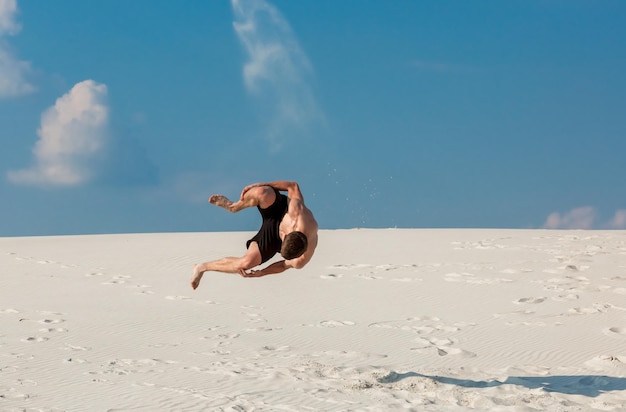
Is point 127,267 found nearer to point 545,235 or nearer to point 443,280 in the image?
point 443,280

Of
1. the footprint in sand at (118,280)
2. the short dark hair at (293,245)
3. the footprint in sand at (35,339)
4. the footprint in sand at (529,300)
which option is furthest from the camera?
the footprint in sand at (118,280)

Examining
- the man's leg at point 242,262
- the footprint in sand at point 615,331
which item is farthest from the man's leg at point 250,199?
the footprint in sand at point 615,331

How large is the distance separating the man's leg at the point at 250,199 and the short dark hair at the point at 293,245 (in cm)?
63

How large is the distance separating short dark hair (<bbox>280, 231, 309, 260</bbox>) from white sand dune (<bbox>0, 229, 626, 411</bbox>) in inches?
73.0

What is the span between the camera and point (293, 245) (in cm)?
769

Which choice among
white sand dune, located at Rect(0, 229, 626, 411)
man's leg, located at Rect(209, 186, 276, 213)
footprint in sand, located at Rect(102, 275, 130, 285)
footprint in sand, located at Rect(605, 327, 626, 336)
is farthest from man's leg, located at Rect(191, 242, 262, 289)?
footprint in sand, located at Rect(102, 275, 130, 285)

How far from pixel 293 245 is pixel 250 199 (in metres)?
0.83

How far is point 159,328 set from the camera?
1245 cm

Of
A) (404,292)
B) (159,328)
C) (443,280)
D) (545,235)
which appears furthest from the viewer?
(545,235)

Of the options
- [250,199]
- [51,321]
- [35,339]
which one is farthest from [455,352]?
[51,321]

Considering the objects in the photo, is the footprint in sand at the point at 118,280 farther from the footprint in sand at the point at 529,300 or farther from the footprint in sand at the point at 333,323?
the footprint in sand at the point at 529,300

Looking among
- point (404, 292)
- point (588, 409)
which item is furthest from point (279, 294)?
point (588, 409)

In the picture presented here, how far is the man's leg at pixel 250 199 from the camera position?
8062 millimetres

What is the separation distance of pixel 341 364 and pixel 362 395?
4.81ft
